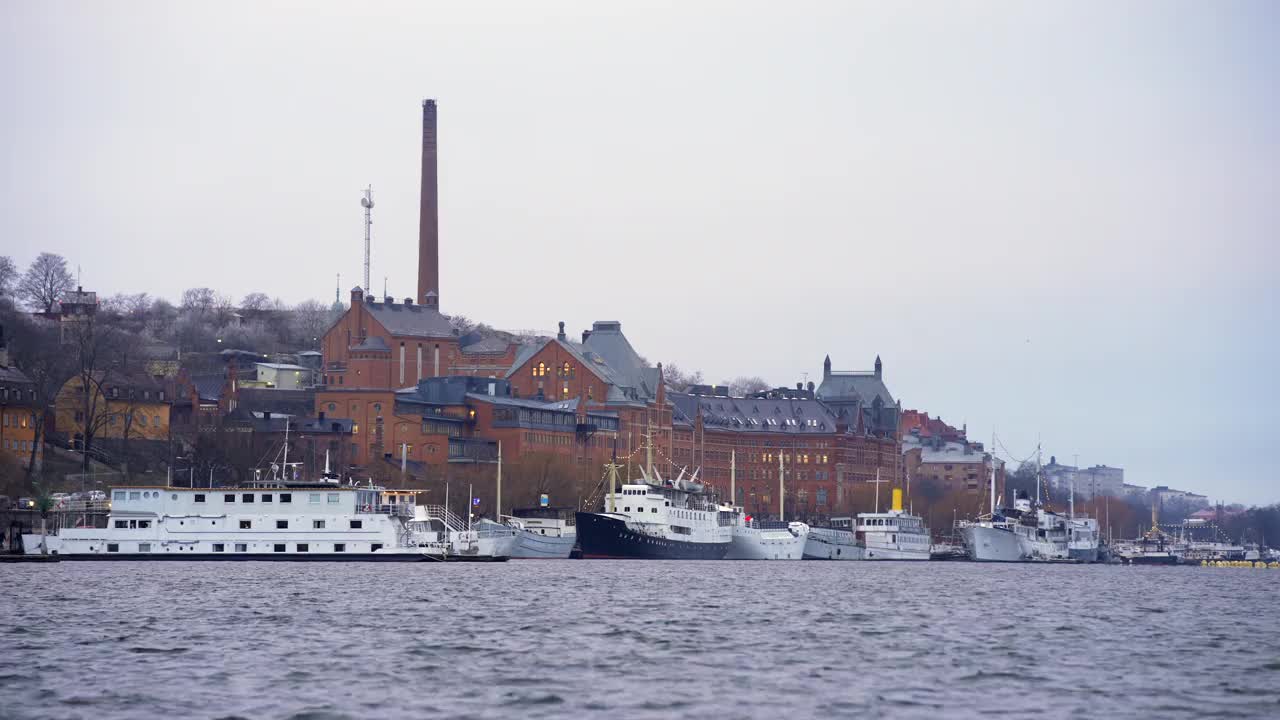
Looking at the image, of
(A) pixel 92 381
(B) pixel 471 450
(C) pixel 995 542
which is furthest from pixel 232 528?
(C) pixel 995 542

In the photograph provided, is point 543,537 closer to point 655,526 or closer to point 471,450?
point 655,526

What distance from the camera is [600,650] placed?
187ft

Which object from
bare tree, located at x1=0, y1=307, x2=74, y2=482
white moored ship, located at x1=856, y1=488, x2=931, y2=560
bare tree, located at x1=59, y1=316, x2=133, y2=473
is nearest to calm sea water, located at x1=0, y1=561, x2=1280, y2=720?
bare tree, located at x1=59, y1=316, x2=133, y2=473

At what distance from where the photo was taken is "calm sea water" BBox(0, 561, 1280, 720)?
45438 mm

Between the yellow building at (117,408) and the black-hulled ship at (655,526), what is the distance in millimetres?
41825

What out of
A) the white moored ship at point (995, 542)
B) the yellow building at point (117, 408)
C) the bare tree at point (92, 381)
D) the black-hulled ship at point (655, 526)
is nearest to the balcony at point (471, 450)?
the yellow building at point (117, 408)

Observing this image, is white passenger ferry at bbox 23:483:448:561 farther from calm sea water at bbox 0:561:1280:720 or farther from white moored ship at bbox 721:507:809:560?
white moored ship at bbox 721:507:809:560

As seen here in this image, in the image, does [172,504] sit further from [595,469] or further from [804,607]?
[595,469]

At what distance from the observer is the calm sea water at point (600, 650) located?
45438 mm

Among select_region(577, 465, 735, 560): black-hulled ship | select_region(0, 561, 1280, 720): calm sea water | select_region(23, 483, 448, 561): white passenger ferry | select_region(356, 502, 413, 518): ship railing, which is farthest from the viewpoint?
select_region(577, 465, 735, 560): black-hulled ship

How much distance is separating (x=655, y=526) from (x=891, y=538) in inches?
1679

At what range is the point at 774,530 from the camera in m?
175

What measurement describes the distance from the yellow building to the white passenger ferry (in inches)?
1820

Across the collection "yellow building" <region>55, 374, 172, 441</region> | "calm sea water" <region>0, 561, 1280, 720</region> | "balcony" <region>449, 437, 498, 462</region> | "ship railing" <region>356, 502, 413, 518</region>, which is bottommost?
"calm sea water" <region>0, 561, 1280, 720</region>
